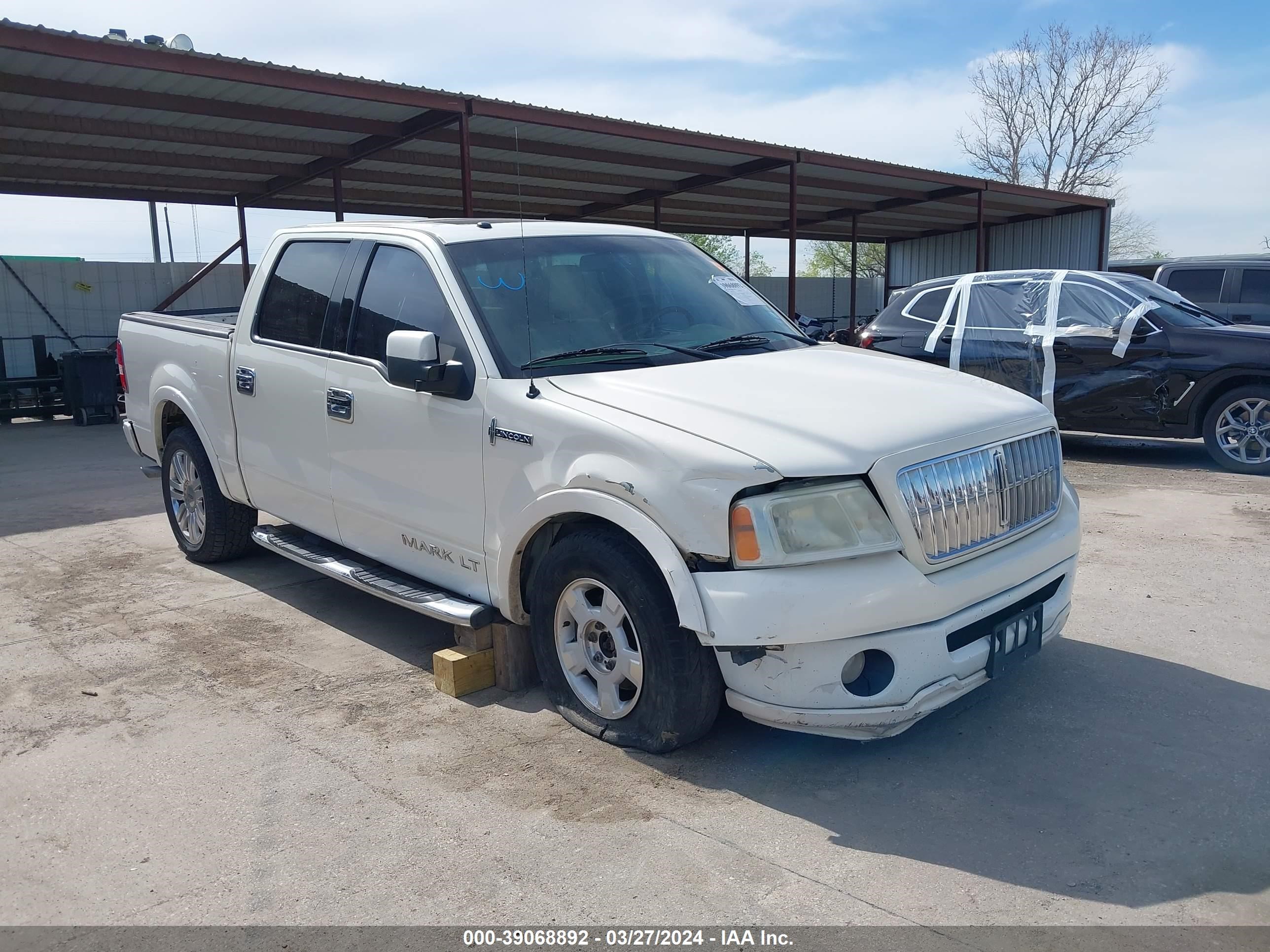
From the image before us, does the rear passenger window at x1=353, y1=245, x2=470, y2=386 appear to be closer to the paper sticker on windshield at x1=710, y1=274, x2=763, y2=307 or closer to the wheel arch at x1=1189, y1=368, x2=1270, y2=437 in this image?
the paper sticker on windshield at x1=710, y1=274, x2=763, y2=307

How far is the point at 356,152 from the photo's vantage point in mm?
14539

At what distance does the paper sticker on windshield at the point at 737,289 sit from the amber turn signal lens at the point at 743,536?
1944 millimetres

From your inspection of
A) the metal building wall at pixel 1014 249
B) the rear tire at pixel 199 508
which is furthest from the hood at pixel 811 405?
the metal building wall at pixel 1014 249

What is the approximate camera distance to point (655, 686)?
343cm

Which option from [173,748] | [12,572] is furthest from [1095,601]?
[12,572]

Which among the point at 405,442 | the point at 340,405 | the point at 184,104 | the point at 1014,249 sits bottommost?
the point at 405,442

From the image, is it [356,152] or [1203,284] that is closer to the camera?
[1203,284]

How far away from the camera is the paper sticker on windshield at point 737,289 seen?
192 inches

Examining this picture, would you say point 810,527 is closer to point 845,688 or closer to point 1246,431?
point 845,688

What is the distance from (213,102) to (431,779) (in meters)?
10.7

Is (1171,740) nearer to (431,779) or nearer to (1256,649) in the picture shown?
(1256,649)

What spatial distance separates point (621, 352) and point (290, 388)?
188cm

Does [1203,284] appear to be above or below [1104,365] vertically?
above

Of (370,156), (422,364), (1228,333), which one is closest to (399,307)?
(422,364)
